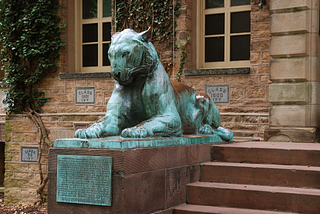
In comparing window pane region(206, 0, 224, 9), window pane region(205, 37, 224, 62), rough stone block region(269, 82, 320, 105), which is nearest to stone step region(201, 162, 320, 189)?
rough stone block region(269, 82, 320, 105)

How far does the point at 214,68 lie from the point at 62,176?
18.7 feet

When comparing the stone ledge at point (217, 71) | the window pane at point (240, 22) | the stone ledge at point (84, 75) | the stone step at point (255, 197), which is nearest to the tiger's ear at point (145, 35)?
the stone step at point (255, 197)

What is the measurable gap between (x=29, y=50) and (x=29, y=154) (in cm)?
231

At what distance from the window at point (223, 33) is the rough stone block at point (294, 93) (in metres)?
1.19

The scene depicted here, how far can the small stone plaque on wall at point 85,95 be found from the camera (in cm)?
1020

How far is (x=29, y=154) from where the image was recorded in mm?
10711

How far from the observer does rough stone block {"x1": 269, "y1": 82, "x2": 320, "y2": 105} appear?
26.1 feet

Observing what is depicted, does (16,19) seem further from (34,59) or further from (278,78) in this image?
(278,78)

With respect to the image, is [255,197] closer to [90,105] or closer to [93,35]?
[90,105]

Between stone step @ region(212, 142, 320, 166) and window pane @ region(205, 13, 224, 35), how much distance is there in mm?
4320

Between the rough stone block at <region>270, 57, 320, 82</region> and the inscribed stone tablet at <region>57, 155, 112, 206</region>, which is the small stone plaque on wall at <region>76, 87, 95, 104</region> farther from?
the inscribed stone tablet at <region>57, 155, 112, 206</region>

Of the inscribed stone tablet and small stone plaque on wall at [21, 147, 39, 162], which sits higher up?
the inscribed stone tablet

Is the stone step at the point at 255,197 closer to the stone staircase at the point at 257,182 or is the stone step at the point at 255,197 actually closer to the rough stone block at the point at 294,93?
the stone staircase at the point at 257,182

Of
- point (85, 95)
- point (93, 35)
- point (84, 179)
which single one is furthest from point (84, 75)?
point (84, 179)
